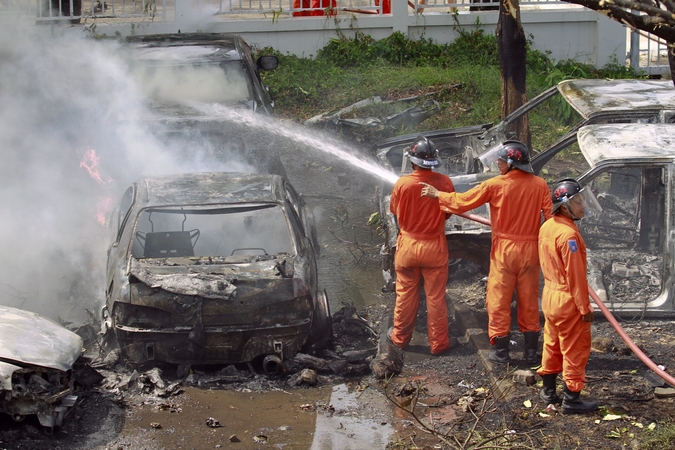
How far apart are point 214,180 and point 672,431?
4293 millimetres

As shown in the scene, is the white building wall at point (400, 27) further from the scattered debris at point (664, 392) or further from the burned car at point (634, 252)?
the scattered debris at point (664, 392)

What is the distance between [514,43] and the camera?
392 inches

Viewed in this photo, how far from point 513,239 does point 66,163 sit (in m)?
5.85

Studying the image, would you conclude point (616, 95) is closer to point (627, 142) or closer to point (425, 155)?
point (627, 142)

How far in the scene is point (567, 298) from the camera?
5152 millimetres

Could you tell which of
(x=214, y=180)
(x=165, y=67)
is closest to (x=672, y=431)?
(x=214, y=180)

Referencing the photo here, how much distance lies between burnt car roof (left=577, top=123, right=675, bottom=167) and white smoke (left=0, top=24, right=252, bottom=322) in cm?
383

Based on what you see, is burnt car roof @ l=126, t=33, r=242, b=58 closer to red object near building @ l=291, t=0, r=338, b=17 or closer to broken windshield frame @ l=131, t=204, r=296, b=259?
broken windshield frame @ l=131, t=204, r=296, b=259

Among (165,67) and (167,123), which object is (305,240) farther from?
(165,67)

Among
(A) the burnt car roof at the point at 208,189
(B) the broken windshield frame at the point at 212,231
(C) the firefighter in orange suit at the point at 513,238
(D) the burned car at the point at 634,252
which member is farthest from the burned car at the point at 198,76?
(D) the burned car at the point at 634,252

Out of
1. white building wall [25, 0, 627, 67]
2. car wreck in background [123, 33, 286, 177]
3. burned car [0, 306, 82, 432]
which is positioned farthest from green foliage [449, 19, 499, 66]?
burned car [0, 306, 82, 432]

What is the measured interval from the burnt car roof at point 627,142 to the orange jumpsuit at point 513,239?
2.53ft

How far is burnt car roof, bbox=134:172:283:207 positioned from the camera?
22.0ft

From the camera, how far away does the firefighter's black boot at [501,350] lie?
239 inches
